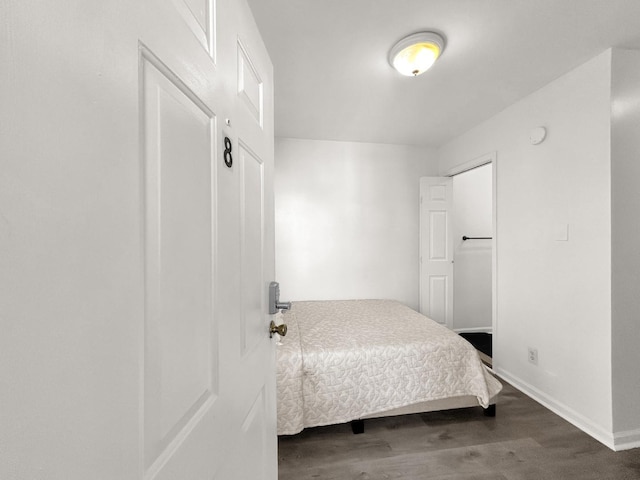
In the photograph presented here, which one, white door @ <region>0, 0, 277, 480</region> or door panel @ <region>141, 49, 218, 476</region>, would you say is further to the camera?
door panel @ <region>141, 49, 218, 476</region>

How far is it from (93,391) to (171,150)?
34cm

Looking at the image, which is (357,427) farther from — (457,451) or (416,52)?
(416,52)

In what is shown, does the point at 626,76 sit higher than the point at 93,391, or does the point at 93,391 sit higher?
the point at 626,76

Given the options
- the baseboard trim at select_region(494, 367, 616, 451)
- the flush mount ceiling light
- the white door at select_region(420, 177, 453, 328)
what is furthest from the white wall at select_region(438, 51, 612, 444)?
the flush mount ceiling light

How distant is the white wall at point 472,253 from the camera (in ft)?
13.0

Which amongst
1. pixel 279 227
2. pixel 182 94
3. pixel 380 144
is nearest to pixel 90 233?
pixel 182 94

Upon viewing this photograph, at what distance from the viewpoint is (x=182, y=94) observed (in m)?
0.49

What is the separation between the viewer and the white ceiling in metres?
1.56

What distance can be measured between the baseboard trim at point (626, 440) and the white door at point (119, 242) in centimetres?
239

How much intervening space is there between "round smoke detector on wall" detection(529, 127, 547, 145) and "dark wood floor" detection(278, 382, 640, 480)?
2103 mm

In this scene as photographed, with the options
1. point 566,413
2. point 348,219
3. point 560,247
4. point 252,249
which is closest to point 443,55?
point 560,247

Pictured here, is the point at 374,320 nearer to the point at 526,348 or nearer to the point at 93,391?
the point at 526,348

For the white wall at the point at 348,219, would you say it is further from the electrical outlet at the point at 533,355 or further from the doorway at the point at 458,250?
the electrical outlet at the point at 533,355

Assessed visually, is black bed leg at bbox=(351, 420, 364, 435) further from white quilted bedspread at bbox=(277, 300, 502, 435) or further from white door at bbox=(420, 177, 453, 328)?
white door at bbox=(420, 177, 453, 328)
